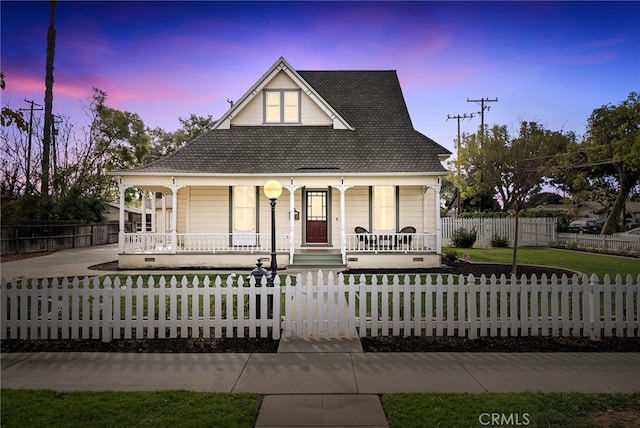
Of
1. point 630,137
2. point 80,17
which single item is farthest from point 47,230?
point 630,137

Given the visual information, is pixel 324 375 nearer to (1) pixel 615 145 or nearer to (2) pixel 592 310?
(2) pixel 592 310

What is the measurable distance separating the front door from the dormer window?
13.5ft

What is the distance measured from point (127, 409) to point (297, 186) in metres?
12.6

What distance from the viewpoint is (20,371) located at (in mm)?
5164

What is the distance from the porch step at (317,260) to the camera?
15.5 meters

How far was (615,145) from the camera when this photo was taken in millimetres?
27156

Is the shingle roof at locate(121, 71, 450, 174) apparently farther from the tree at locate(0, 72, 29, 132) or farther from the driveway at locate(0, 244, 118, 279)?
the tree at locate(0, 72, 29, 132)

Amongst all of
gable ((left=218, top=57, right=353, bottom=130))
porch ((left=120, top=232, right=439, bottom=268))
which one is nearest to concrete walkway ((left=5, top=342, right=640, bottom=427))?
porch ((left=120, top=232, right=439, bottom=268))

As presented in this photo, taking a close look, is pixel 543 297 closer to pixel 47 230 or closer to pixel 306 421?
pixel 306 421

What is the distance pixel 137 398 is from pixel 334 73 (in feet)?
69.3

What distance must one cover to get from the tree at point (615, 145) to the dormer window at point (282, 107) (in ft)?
72.3

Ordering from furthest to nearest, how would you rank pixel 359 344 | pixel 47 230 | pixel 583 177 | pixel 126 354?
pixel 583 177 → pixel 47 230 → pixel 359 344 → pixel 126 354

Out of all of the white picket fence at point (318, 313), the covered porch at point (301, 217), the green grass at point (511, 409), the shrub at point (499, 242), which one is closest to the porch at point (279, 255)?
the covered porch at point (301, 217)

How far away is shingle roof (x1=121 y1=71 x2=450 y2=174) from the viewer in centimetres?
1669
